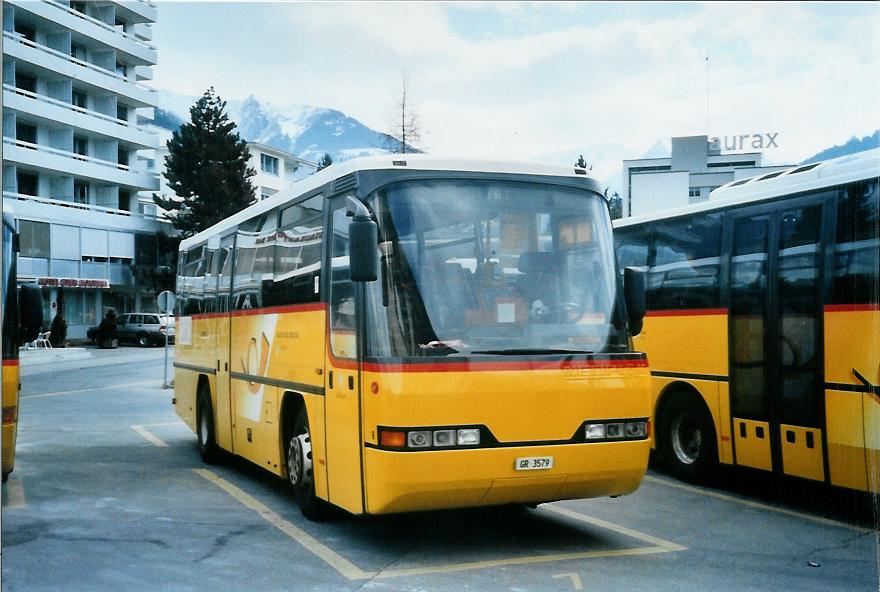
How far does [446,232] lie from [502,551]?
2448 mm

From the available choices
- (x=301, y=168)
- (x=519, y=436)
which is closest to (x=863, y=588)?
(x=519, y=436)

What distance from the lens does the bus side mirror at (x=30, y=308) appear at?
9.10 metres

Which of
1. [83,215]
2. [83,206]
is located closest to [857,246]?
[83,206]

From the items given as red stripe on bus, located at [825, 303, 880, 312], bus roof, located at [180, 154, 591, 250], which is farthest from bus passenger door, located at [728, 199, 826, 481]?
bus roof, located at [180, 154, 591, 250]

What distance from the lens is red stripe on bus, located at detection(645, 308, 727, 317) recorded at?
1025 centimetres

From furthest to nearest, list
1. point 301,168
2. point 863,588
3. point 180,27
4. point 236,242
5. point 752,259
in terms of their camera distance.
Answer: point 301,168
point 236,242
point 752,259
point 180,27
point 863,588

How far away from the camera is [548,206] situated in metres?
7.63

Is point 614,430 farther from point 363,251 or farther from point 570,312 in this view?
point 363,251

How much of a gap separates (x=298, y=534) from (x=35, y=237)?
30.0m

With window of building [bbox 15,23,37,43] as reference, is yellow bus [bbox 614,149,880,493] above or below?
below

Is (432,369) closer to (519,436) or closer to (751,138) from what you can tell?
(519,436)

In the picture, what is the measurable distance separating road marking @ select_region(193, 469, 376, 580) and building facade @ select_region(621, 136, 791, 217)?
57.3 metres

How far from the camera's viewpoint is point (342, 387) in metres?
7.51

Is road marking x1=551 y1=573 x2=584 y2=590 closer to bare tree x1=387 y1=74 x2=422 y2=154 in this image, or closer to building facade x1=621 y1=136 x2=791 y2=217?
bare tree x1=387 y1=74 x2=422 y2=154
